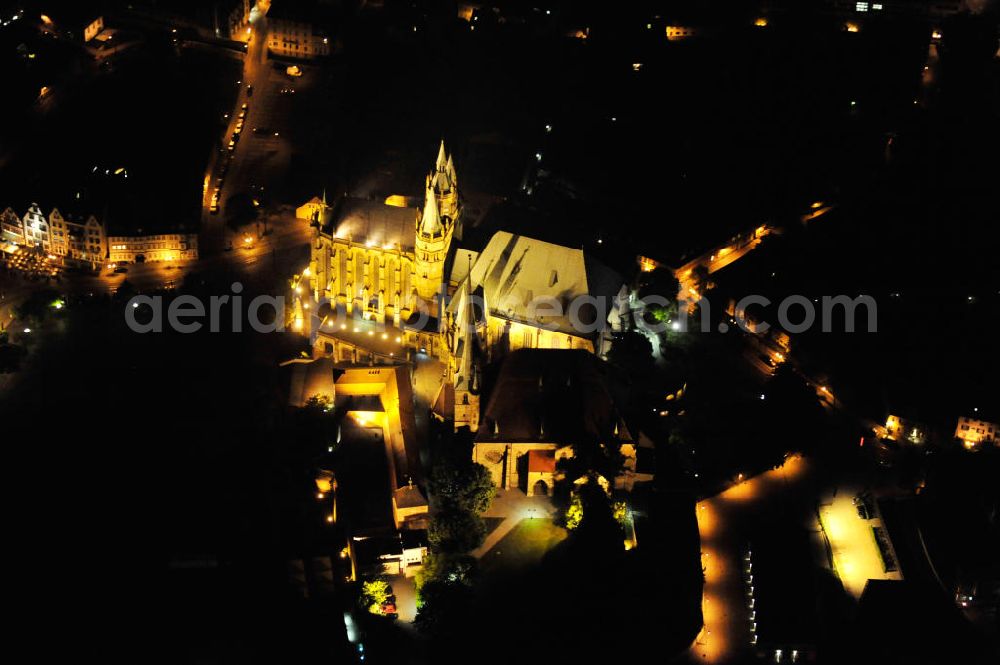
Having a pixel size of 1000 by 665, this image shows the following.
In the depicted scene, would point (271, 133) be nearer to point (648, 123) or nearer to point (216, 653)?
point (648, 123)

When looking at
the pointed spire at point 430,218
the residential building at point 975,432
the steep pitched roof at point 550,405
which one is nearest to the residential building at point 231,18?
the pointed spire at point 430,218

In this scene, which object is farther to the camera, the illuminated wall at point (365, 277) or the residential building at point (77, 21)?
the residential building at point (77, 21)

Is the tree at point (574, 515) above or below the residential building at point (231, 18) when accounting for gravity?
below

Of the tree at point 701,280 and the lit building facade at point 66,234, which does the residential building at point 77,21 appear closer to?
the lit building facade at point 66,234

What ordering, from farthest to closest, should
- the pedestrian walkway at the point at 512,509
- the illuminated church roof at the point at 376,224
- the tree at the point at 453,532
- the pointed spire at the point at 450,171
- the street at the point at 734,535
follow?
the illuminated church roof at the point at 376,224 → the pointed spire at the point at 450,171 → the pedestrian walkway at the point at 512,509 → the tree at the point at 453,532 → the street at the point at 734,535

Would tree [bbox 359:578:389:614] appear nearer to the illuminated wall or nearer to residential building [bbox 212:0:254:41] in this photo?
the illuminated wall
